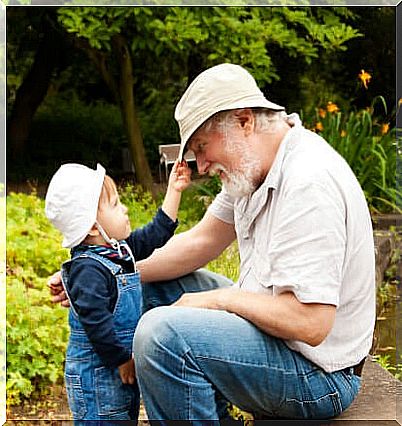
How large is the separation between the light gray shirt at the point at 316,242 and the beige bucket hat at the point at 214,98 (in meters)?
0.14

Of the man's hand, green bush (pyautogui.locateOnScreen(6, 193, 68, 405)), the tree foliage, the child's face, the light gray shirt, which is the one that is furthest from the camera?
the tree foliage

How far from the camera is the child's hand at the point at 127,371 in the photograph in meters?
2.55

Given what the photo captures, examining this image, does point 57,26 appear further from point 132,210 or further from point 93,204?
point 93,204

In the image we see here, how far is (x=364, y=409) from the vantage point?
2.51m

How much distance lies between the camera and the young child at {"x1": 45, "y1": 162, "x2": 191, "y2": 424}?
2533 millimetres

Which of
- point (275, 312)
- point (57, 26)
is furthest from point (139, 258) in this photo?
point (57, 26)

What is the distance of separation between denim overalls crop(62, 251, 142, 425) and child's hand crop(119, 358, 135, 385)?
2 centimetres

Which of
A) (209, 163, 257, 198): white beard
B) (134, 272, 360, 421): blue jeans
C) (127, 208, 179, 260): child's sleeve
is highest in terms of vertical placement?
(209, 163, 257, 198): white beard

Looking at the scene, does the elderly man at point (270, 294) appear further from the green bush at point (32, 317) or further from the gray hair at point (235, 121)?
the green bush at point (32, 317)

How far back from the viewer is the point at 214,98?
242cm

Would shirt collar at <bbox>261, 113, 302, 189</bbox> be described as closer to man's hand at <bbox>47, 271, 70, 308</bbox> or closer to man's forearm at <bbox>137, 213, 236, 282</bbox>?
man's forearm at <bbox>137, 213, 236, 282</bbox>

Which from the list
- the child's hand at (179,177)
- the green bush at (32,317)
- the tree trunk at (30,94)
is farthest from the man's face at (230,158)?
the tree trunk at (30,94)

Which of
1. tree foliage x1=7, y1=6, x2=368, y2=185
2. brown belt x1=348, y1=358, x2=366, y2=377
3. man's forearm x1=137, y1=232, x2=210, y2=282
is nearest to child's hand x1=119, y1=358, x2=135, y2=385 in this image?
man's forearm x1=137, y1=232, x2=210, y2=282

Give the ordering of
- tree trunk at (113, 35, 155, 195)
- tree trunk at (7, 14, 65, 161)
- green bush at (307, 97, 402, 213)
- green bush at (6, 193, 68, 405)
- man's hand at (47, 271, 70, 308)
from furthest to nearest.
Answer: tree trunk at (7, 14, 65, 161) → tree trunk at (113, 35, 155, 195) → green bush at (307, 97, 402, 213) → green bush at (6, 193, 68, 405) → man's hand at (47, 271, 70, 308)
